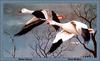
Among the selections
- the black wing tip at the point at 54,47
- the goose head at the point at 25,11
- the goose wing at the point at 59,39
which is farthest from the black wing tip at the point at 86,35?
the goose head at the point at 25,11

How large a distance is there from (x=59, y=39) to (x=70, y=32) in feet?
0.49

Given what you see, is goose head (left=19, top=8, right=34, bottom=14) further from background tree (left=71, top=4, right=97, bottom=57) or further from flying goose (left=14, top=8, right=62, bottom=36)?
background tree (left=71, top=4, right=97, bottom=57)

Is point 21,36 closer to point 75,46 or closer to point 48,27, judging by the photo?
point 48,27

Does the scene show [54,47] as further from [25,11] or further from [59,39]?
[25,11]

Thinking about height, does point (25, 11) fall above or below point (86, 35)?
above

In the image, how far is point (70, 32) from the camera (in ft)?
14.0

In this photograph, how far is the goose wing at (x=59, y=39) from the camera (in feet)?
14.0

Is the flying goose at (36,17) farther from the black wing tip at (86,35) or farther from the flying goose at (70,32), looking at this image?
the black wing tip at (86,35)

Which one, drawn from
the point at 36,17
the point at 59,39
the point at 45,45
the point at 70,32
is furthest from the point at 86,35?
the point at 36,17

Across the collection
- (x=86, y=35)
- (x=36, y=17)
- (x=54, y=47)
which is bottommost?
(x=54, y=47)

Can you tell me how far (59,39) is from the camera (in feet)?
14.0

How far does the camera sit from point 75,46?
4.24 metres

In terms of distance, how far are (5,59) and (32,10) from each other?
64 centimetres

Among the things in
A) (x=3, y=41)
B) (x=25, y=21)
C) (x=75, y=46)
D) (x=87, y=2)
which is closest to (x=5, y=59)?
(x=3, y=41)
